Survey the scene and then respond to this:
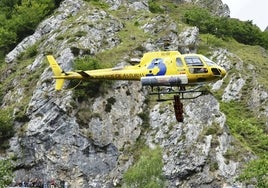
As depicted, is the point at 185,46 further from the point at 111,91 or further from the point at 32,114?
the point at 32,114

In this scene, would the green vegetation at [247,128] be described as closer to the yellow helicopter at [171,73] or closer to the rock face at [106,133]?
the rock face at [106,133]

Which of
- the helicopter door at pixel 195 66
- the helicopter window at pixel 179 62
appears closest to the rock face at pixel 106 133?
the helicopter door at pixel 195 66

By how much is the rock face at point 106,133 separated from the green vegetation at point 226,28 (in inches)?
1376

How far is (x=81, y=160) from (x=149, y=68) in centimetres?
2599

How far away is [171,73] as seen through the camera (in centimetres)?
3516

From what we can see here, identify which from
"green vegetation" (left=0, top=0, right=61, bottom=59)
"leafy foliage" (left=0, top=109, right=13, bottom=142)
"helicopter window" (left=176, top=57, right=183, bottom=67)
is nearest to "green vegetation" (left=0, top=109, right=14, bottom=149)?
"leafy foliage" (left=0, top=109, right=13, bottom=142)

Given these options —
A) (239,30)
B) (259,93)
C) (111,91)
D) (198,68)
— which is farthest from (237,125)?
(239,30)

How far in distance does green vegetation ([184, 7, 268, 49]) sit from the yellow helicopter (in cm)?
6925

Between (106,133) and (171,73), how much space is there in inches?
1106

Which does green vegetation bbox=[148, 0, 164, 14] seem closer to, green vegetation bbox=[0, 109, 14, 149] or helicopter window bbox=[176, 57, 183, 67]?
green vegetation bbox=[0, 109, 14, 149]

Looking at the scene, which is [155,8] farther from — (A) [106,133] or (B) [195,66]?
(B) [195,66]

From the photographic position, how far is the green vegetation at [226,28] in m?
105

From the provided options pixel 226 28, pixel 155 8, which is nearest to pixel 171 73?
pixel 226 28

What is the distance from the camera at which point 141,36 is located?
76125 mm
